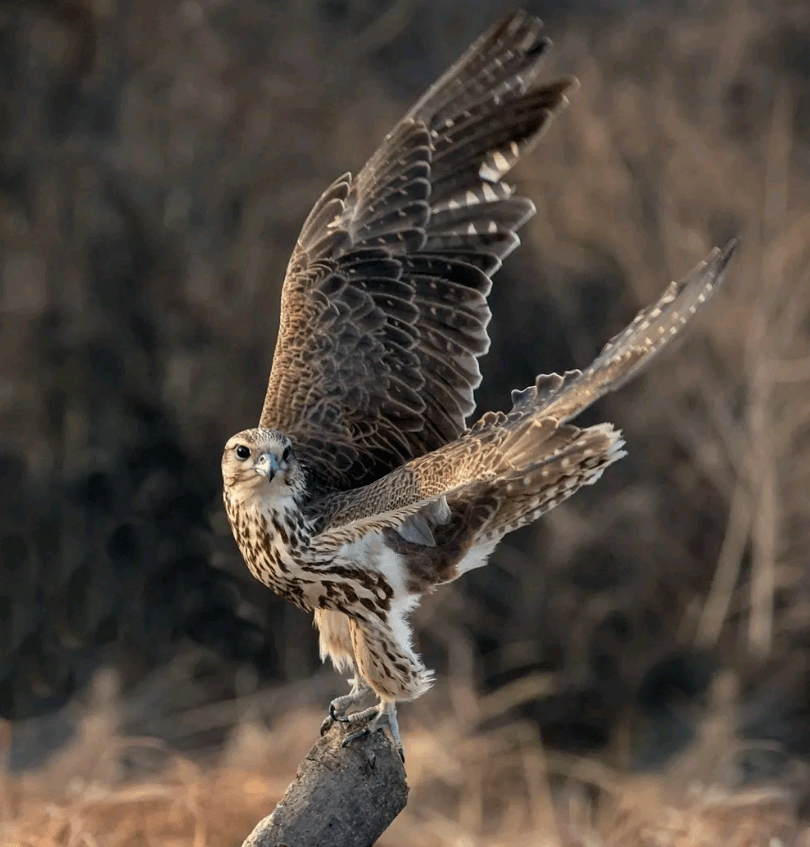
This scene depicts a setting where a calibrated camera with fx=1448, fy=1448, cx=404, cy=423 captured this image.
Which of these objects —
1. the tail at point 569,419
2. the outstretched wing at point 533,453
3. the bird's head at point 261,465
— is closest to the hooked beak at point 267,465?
the bird's head at point 261,465

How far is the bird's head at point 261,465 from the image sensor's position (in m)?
3.89

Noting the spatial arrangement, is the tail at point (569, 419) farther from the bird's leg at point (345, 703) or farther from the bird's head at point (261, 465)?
the bird's leg at point (345, 703)

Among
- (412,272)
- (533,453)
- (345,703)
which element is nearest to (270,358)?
(412,272)

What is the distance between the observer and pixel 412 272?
474 centimetres

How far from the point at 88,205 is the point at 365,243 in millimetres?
5922

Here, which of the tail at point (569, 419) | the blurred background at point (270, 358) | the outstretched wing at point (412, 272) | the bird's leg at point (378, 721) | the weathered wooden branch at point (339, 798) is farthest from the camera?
the blurred background at point (270, 358)

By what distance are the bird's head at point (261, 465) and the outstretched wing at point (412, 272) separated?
0.50 metres

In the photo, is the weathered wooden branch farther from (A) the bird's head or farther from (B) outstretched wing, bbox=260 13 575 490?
(B) outstretched wing, bbox=260 13 575 490

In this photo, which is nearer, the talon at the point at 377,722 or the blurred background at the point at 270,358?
the talon at the point at 377,722

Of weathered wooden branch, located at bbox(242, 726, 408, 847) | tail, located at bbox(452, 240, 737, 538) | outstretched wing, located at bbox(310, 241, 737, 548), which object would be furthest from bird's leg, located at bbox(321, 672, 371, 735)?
tail, located at bbox(452, 240, 737, 538)

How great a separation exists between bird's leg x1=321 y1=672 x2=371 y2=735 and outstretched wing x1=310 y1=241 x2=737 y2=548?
586mm

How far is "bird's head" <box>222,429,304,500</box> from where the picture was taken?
389 centimetres

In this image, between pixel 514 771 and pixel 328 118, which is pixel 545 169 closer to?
pixel 328 118

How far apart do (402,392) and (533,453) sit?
107cm
